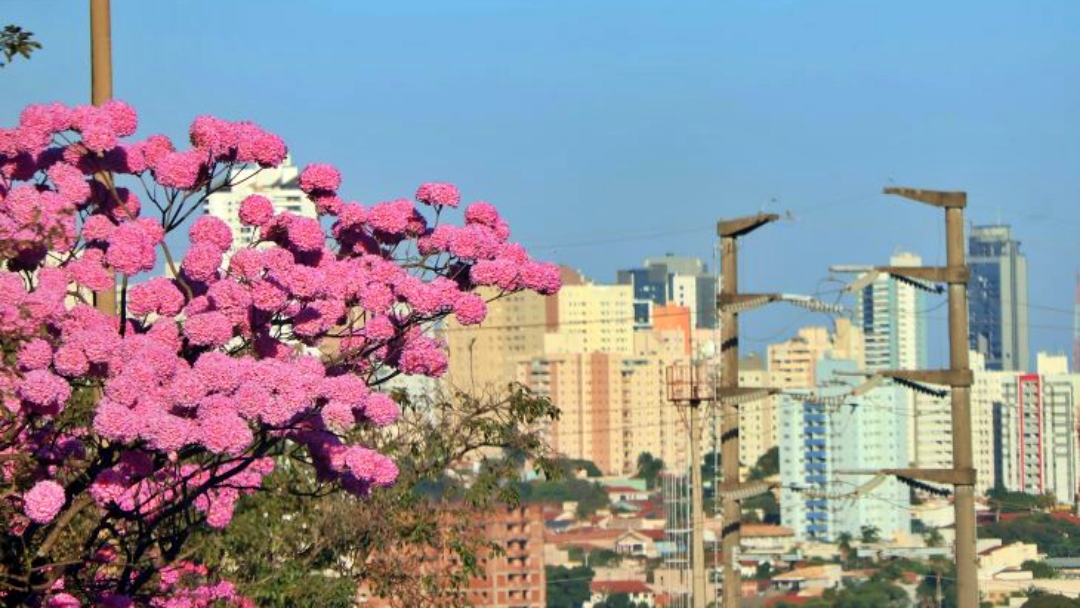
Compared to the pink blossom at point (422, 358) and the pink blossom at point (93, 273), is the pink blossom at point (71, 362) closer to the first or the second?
the pink blossom at point (93, 273)

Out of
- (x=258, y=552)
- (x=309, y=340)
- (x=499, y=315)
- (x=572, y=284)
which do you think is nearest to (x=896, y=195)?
(x=258, y=552)

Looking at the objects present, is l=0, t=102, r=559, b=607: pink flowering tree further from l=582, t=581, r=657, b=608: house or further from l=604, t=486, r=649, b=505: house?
l=604, t=486, r=649, b=505: house

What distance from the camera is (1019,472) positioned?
140 m

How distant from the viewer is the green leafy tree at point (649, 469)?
491 ft

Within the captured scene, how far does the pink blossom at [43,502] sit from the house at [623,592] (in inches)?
3041

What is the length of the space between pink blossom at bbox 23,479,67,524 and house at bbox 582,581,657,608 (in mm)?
77239

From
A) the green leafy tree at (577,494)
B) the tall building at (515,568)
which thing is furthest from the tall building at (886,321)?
the tall building at (515,568)

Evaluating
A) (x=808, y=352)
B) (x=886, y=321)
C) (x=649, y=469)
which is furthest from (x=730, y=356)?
(x=886, y=321)

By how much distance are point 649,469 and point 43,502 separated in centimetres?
14689

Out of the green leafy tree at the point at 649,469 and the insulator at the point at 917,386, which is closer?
the insulator at the point at 917,386

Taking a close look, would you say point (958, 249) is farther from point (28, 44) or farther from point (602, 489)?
point (602, 489)

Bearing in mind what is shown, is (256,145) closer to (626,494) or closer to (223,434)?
(223,434)

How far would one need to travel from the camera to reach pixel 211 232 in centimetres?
827

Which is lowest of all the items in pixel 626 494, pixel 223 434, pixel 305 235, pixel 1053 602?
pixel 1053 602
